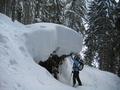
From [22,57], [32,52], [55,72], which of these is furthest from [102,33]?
[22,57]

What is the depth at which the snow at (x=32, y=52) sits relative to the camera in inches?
531

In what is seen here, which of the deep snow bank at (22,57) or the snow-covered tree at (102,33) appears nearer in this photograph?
the deep snow bank at (22,57)

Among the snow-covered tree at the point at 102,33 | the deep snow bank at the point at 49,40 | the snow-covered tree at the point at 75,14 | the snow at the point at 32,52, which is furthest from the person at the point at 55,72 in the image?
the snow-covered tree at the point at 75,14

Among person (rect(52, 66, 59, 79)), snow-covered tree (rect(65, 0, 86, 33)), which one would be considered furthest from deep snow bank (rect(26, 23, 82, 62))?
snow-covered tree (rect(65, 0, 86, 33))

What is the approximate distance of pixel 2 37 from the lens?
1512cm

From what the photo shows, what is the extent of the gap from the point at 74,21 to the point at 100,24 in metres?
3.03

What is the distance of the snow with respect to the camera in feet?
44.2

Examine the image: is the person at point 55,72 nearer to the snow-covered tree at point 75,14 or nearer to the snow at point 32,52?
the snow at point 32,52

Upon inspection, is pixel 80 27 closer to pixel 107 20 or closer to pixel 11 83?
pixel 107 20

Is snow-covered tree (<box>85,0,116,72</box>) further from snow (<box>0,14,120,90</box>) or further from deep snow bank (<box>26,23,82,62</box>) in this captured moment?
deep snow bank (<box>26,23,82,62</box>)

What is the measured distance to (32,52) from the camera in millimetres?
16312

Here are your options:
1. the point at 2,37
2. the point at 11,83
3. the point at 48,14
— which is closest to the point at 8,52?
the point at 2,37

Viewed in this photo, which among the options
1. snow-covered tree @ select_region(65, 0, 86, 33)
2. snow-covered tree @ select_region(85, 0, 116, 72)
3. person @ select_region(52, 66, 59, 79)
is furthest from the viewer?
snow-covered tree @ select_region(65, 0, 86, 33)

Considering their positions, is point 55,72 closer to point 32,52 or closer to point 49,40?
point 49,40
